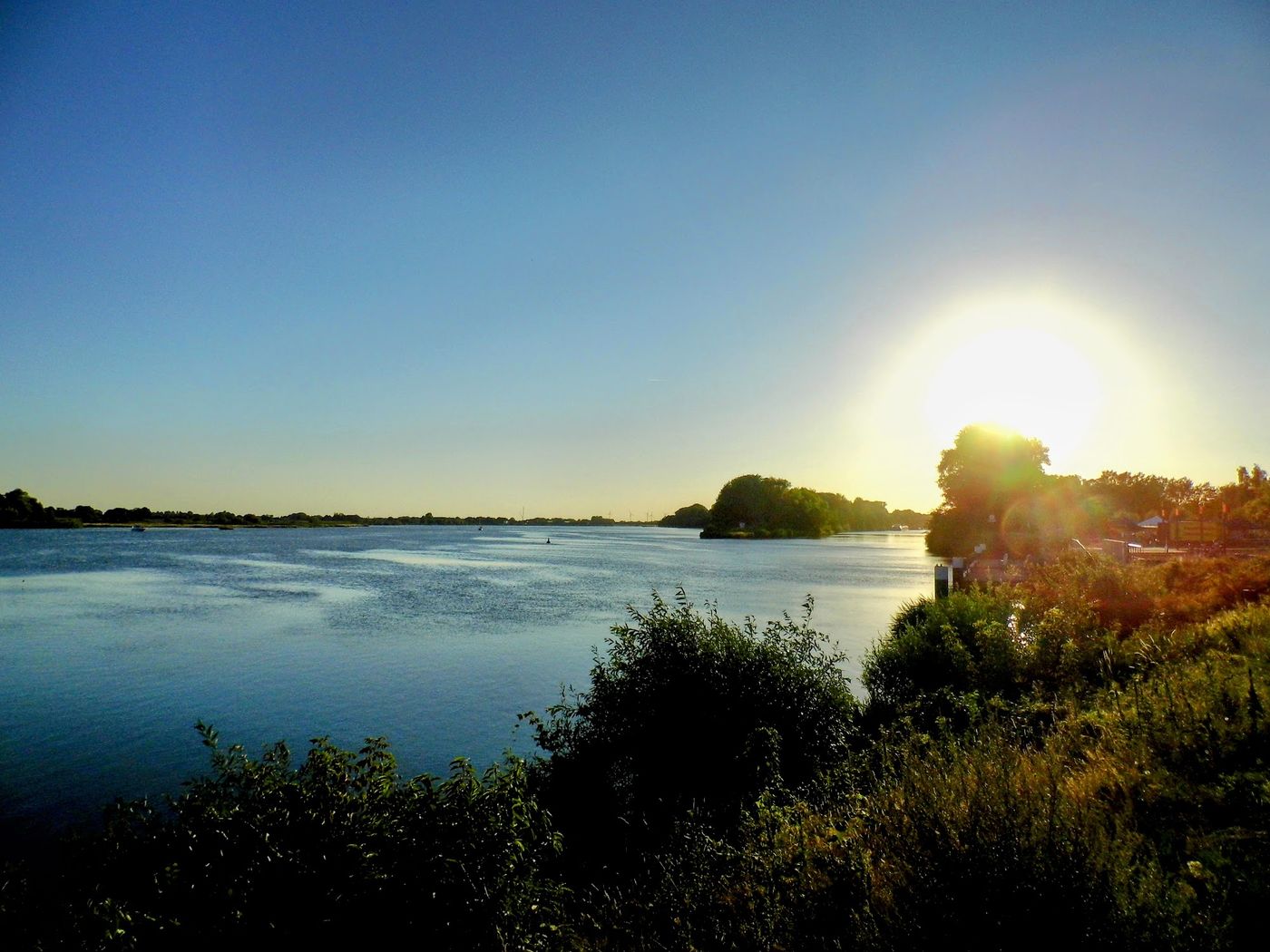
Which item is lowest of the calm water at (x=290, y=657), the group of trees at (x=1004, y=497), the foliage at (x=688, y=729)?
the calm water at (x=290, y=657)

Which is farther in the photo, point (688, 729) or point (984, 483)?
point (984, 483)

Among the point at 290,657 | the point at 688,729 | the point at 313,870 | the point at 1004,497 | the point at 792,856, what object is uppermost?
the point at 1004,497

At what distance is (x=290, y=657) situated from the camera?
71.3ft

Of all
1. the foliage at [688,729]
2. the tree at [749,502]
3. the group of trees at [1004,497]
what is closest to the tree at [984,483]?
the group of trees at [1004,497]

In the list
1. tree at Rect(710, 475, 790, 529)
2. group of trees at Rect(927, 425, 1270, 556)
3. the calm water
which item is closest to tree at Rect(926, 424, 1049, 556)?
group of trees at Rect(927, 425, 1270, 556)

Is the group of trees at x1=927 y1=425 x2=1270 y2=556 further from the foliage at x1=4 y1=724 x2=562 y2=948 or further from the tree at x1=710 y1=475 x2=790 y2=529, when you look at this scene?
the tree at x1=710 y1=475 x2=790 y2=529

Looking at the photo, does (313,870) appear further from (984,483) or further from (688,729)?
(984,483)

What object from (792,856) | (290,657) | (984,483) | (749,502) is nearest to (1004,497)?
(984,483)

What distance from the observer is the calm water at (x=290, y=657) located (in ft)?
42.5

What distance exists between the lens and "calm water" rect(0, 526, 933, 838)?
1297 centimetres

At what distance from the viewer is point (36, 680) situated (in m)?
18.5

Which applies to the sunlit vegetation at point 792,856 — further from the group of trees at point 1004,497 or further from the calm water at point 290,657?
the group of trees at point 1004,497

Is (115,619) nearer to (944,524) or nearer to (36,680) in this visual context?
(36,680)

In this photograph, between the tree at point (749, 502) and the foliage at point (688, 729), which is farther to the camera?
the tree at point (749, 502)
